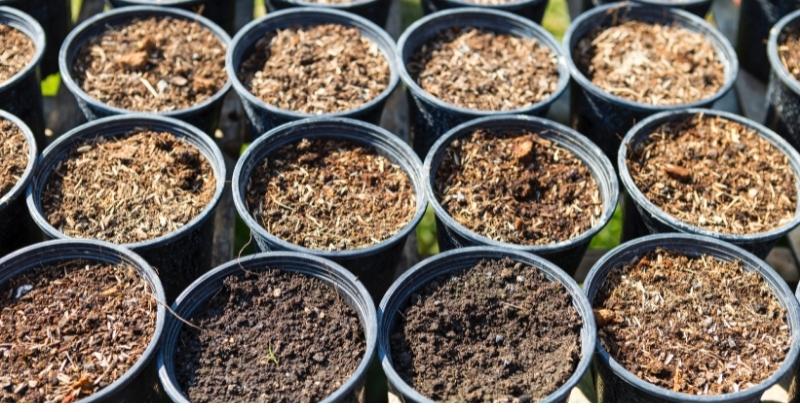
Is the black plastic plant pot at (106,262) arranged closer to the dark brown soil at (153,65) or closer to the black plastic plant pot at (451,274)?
the black plastic plant pot at (451,274)

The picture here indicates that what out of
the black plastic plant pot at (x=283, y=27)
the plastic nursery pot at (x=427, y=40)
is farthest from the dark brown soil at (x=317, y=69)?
the plastic nursery pot at (x=427, y=40)

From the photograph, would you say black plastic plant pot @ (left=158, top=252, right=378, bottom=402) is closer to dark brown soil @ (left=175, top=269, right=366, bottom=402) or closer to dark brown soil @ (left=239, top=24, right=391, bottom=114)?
dark brown soil @ (left=175, top=269, right=366, bottom=402)

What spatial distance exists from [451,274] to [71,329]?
1.03 m

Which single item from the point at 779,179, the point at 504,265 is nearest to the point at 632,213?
the point at 779,179

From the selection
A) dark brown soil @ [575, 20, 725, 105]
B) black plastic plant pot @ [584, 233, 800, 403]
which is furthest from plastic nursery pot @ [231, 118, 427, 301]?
dark brown soil @ [575, 20, 725, 105]

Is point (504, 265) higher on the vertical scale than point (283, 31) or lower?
lower

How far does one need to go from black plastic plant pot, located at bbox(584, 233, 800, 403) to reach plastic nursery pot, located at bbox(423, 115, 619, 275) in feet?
0.42

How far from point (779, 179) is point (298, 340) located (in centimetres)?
167

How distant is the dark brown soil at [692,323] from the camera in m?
2.34

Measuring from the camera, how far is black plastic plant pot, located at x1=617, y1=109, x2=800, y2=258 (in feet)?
8.78

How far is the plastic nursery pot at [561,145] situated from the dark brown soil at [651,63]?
414mm

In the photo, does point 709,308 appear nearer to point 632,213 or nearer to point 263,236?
point 632,213

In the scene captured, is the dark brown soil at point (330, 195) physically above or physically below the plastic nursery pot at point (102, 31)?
below

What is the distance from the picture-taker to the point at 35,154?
2.72 metres
